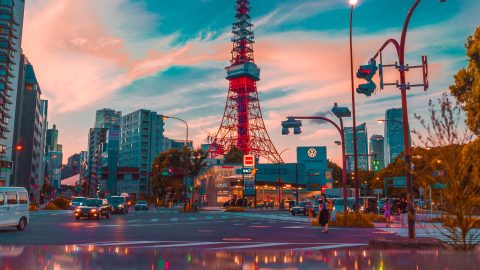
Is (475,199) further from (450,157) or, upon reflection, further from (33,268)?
(33,268)

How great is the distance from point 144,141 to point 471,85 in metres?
136

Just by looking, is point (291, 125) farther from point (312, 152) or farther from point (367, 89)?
point (312, 152)

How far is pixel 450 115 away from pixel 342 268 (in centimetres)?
414

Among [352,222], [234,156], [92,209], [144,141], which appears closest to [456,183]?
[352,222]

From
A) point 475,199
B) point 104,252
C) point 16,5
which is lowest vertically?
point 104,252

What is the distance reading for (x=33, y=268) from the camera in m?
9.41

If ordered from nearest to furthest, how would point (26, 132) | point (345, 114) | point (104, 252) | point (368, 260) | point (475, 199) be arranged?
point (475, 199) < point (368, 260) < point (104, 252) < point (345, 114) < point (26, 132)

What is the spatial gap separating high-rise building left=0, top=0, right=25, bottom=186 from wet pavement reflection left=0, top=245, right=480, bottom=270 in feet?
277

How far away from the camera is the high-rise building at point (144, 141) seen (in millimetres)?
155125

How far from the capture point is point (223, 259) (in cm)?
1091

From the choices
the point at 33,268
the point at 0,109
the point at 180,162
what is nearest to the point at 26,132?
the point at 0,109

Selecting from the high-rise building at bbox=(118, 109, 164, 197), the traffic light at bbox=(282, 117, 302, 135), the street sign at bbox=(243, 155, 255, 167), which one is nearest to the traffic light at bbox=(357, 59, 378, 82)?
the traffic light at bbox=(282, 117, 302, 135)

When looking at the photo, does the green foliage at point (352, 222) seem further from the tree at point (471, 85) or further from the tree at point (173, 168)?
the tree at point (173, 168)

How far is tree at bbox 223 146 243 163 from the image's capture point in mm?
105938
